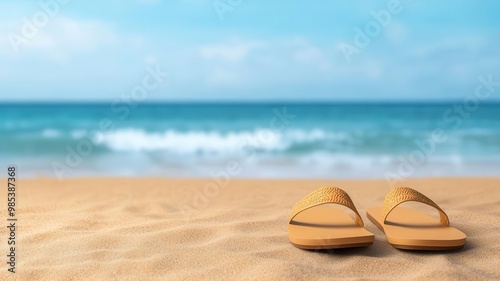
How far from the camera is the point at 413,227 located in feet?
7.83

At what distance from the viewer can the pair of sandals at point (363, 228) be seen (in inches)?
85.3

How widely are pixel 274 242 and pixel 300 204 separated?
8.4 inches

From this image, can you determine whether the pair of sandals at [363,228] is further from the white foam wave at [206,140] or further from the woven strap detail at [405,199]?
the white foam wave at [206,140]

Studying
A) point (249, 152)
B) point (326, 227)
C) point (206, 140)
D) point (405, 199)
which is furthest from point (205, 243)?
point (206, 140)

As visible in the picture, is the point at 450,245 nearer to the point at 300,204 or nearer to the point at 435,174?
the point at 300,204

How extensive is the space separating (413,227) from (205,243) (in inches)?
38.4

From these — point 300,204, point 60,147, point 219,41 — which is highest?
point 219,41

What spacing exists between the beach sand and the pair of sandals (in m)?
0.06

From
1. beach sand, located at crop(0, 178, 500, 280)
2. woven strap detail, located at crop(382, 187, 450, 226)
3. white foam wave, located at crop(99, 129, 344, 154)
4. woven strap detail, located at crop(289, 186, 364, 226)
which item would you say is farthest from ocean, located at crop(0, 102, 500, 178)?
woven strap detail, located at crop(289, 186, 364, 226)

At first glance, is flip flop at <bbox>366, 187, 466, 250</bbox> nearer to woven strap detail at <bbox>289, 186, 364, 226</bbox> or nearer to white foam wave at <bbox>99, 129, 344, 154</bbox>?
woven strap detail at <bbox>289, 186, 364, 226</bbox>

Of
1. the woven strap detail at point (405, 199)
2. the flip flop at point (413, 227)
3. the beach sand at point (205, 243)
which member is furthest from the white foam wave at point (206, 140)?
the woven strap detail at point (405, 199)

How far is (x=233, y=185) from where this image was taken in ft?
14.7

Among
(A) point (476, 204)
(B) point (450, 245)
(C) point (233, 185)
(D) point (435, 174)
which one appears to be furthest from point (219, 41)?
(B) point (450, 245)

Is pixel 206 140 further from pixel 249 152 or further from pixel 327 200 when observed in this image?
pixel 327 200
